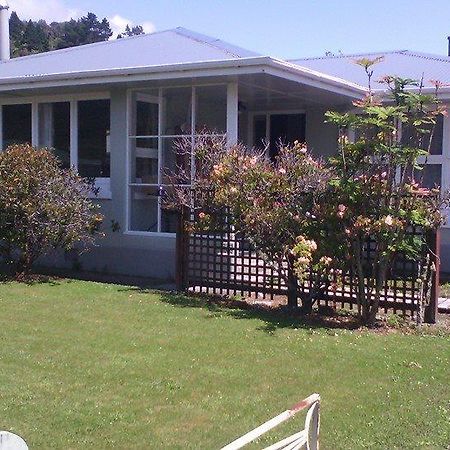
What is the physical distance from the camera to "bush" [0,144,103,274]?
10789 millimetres

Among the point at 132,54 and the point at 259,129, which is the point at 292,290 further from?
the point at 259,129

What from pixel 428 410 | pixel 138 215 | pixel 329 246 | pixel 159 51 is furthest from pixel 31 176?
pixel 428 410

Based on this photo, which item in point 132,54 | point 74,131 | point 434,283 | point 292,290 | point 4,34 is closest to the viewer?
point 434,283

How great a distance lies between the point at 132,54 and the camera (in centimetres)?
1362

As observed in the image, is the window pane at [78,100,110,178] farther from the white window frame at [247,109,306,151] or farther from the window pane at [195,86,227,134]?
the white window frame at [247,109,306,151]

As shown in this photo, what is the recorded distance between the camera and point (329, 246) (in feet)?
27.4

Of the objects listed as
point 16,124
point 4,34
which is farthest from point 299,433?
point 4,34

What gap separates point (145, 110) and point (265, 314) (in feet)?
16.2

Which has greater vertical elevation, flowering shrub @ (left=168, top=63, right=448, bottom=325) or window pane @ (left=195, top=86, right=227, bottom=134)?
window pane @ (left=195, top=86, right=227, bottom=134)

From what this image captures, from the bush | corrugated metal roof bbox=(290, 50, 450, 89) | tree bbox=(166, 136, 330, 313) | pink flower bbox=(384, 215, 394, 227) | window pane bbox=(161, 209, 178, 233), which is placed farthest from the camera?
corrugated metal roof bbox=(290, 50, 450, 89)

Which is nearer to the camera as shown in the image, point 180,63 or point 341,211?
point 341,211

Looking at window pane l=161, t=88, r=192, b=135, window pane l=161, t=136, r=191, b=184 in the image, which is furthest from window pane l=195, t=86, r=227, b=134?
window pane l=161, t=136, r=191, b=184

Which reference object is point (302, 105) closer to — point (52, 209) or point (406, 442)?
point (52, 209)

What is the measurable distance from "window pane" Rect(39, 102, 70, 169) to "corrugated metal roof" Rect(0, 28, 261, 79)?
69 cm
